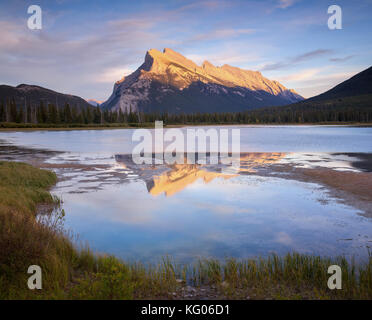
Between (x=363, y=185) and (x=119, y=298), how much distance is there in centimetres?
1886

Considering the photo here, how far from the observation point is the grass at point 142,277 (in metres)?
7.15

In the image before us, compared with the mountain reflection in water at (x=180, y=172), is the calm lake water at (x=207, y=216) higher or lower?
lower

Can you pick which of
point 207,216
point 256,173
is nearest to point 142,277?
point 207,216

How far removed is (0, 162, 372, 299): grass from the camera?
23.5ft

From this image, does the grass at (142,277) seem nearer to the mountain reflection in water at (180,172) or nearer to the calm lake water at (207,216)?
the calm lake water at (207,216)

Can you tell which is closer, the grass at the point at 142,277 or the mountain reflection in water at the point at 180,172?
the grass at the point at 142,277

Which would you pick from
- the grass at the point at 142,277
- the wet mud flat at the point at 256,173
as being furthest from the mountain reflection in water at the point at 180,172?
the grass at the point at 142,277

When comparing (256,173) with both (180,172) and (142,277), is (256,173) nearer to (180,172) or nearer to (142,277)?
(180,172)

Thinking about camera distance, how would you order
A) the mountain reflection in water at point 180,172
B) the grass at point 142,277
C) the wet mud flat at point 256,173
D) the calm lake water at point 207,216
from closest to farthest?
the grass at point 142,277
the calm lake water at point 207,216
the wet mud flat at point 256,173
the mountain reflection in water at point 180,172

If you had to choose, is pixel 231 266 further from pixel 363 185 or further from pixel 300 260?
pixel 363 185

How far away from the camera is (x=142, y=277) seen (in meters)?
8.15
